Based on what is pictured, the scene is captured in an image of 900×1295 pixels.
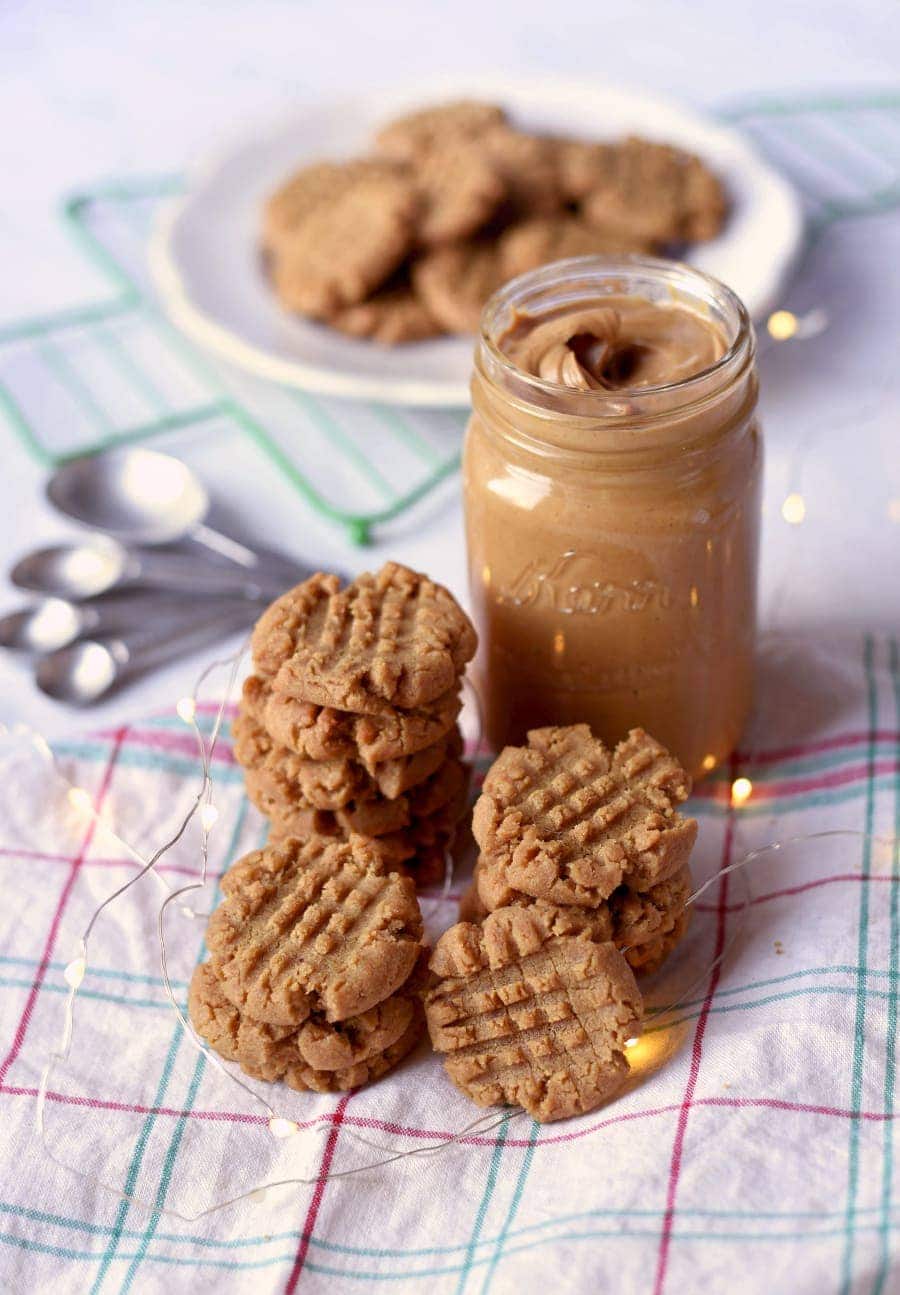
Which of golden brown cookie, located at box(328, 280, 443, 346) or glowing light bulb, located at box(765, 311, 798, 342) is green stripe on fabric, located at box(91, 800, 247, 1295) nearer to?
golden brown cookie, located at box(328, 280, 443, 346)

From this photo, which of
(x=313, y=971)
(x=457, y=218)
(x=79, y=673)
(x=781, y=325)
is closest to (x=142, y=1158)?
(x=313, y=971)

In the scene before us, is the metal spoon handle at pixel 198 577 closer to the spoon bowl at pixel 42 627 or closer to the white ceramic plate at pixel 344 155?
the spoon bowl at pixel 42 627

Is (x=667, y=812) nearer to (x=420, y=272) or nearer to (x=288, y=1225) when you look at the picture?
(x=288, y=1225)

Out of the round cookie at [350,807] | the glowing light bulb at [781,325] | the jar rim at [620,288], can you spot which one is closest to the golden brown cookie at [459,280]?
the glowing light bulb at [781,325]

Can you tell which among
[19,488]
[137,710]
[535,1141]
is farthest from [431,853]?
[19,488]

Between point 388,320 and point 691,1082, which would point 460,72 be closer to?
point 388,320
